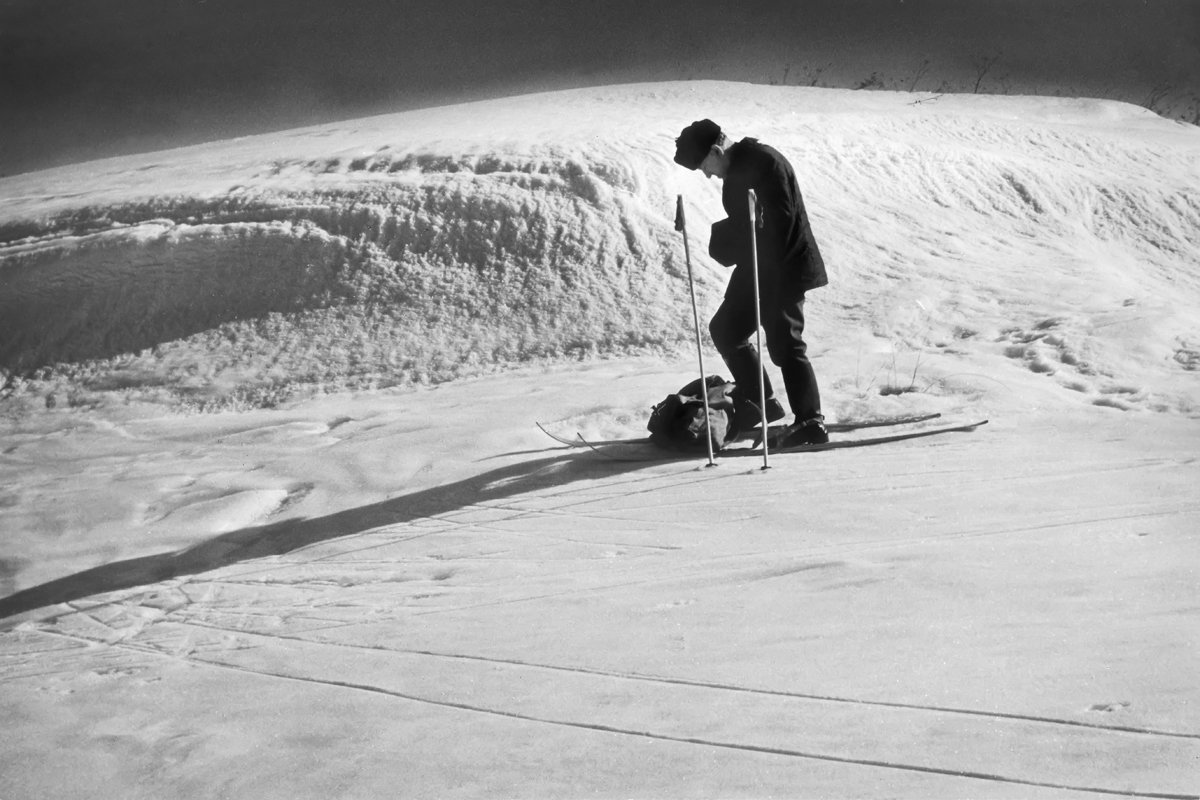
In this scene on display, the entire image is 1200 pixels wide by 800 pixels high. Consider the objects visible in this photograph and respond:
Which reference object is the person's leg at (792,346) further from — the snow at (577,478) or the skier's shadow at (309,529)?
the skier's shadow at (309,529)

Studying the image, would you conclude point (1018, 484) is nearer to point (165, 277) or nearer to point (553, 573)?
point (553, 573)

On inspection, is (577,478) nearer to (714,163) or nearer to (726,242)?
(726,242)

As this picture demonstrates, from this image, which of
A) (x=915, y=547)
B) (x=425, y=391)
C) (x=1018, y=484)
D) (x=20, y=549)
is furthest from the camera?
(x=425, y=391)

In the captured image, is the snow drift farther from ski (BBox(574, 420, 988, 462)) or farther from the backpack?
the backpack

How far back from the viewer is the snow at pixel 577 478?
2701 mm

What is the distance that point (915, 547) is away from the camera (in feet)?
12.2

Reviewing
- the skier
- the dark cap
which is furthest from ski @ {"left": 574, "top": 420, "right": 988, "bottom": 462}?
the dark cap

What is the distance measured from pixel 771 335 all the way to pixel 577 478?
108 cm

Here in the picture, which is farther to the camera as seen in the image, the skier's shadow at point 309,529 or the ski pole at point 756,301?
the ski pole at point 756,301

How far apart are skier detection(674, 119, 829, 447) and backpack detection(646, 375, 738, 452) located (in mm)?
261

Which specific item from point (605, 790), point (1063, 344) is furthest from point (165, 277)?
point (605, 790)

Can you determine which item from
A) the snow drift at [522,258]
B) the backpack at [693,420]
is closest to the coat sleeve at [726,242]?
the backpack at [693,420]

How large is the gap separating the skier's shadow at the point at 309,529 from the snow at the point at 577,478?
0.03 m

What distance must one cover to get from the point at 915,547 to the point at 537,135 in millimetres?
6589
